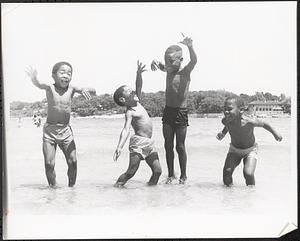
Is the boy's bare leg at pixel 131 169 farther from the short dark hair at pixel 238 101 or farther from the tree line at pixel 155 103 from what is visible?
the short dark hair at pixel 238 101

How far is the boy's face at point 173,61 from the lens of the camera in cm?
218

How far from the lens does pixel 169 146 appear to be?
2.20m

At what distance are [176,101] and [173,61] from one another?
17 centimetres

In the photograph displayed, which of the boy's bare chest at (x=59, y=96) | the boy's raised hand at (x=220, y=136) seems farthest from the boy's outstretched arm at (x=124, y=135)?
the boy's raised hand at (x=220, y=136)

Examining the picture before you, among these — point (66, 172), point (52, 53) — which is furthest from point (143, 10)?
point (66, 172)

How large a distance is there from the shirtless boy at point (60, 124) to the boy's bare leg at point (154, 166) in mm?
309

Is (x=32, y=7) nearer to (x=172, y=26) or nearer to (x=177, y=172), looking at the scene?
(x=172, y=26)

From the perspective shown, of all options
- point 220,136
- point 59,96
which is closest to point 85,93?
point 59,96

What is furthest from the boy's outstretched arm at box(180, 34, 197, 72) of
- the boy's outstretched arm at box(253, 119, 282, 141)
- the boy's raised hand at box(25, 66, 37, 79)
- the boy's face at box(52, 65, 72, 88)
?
the boy's raised hand at box(25, 66, 37, 79)

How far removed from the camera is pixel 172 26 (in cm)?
218

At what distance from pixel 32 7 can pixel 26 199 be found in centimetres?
79

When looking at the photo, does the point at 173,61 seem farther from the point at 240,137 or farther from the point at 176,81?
the point at 240,137

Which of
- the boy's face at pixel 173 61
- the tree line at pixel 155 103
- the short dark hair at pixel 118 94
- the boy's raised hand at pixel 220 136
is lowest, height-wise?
the boy's raised hand at pixel 220 136

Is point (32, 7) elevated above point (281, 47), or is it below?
above
